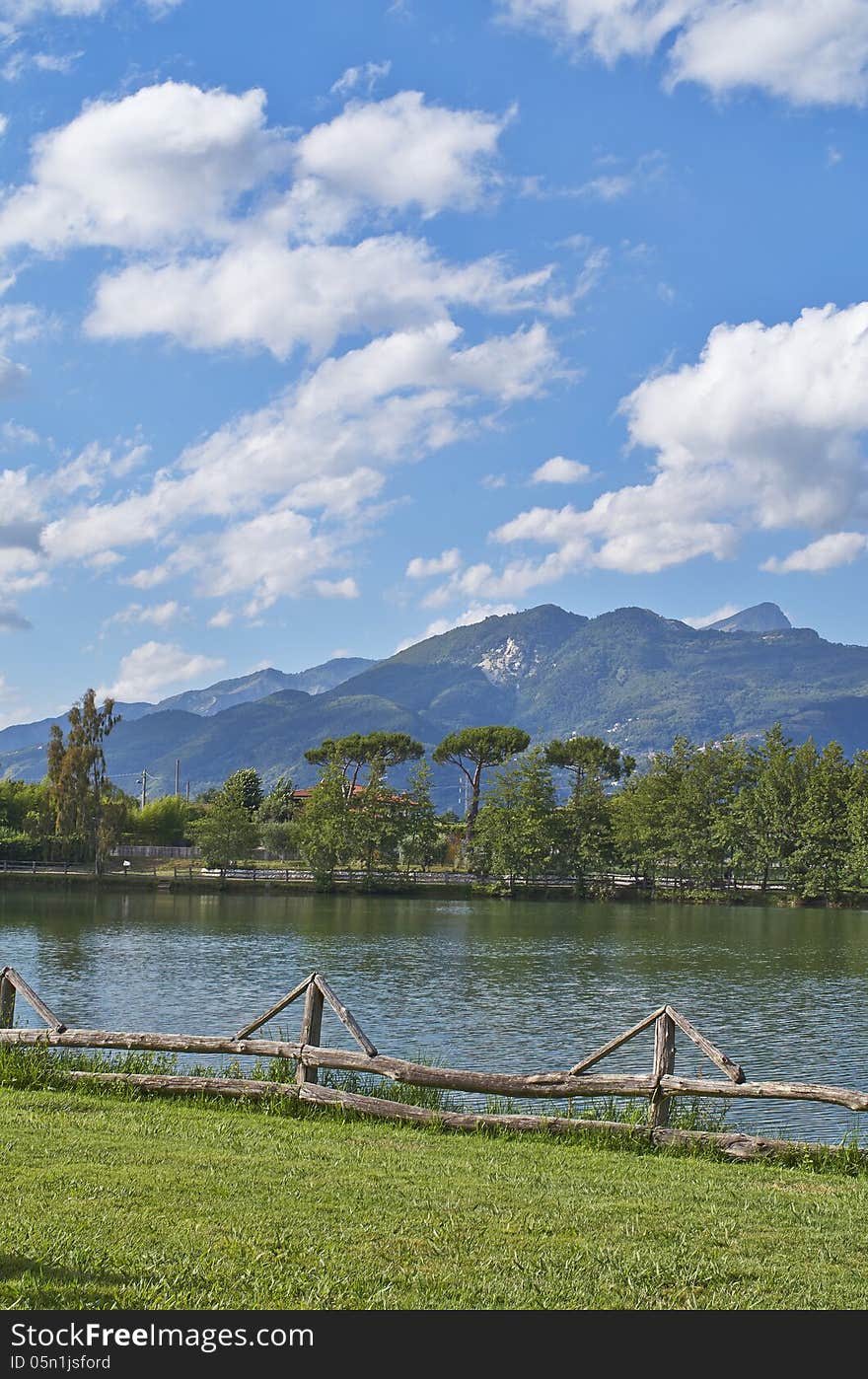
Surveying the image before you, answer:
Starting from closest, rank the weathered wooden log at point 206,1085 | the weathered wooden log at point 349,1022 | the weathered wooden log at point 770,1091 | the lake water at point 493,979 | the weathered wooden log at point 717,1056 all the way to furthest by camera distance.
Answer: the weathered wooden log at point 770,1091, the weathered wooden log at point 717,1056, the weathered wooden log at point 206,1085, the weathered wooden log at point 349,1022, the lake water at point 493,979

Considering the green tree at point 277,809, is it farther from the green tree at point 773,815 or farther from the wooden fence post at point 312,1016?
the wooden fence post at point 312,1016

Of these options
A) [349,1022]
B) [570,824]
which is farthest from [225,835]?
[349,1022]

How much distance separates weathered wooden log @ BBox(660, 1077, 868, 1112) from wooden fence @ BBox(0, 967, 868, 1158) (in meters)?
0.01

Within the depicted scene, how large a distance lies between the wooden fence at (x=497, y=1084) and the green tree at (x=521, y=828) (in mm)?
78571

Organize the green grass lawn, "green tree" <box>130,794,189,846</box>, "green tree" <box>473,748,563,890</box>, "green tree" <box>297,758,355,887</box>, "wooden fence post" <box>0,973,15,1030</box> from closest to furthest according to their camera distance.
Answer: the green grass lawn
"wooden fence post" <box>0,973,15,1030</box>
"green tree" <box>297,758,355,887</box>
"green tree" <box>473,748,563,890</box>
"green tree" <box>130,794,189,846</box>

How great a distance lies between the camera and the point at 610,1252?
7.80m

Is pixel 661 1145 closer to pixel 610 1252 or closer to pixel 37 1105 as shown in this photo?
pixel 610 1252

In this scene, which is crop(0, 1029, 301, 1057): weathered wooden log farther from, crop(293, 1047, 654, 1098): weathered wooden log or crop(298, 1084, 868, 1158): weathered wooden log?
crop(298, 1084, 868, 1158): weathered wooden log

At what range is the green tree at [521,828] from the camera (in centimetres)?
9275

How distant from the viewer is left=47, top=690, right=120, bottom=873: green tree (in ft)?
296

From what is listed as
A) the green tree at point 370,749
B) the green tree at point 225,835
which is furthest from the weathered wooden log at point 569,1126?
the green tree at point 370,749

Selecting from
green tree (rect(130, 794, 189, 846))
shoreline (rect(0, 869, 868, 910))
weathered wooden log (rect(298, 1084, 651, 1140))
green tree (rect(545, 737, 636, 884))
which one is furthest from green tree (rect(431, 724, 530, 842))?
weathered wooden log (rect(298, 1084, 651, 1140))

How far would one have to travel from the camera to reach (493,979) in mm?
37625
